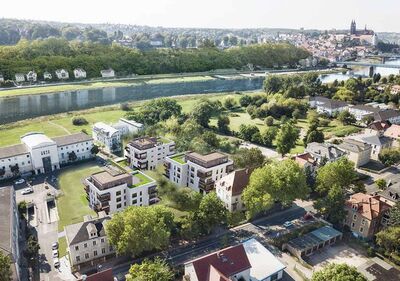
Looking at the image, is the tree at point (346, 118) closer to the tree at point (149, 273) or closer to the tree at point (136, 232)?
the tree at point (136, 232)

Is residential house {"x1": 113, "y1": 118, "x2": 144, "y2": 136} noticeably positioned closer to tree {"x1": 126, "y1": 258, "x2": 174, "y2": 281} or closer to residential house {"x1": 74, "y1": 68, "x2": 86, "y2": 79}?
tree {"x1": 126, "y1": 258, "x2": 174, "y2": 281}

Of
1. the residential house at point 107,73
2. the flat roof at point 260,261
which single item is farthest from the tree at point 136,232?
the residential house at point 107,73

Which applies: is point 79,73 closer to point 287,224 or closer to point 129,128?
point 129,128

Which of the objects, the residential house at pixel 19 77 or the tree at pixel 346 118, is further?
the residential house at pixel 19 77

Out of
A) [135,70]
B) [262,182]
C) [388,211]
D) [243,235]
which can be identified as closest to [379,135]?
[388,211]

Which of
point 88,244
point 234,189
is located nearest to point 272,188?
point 234,189

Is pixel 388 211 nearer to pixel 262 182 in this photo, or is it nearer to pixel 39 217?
pixel 262 182
